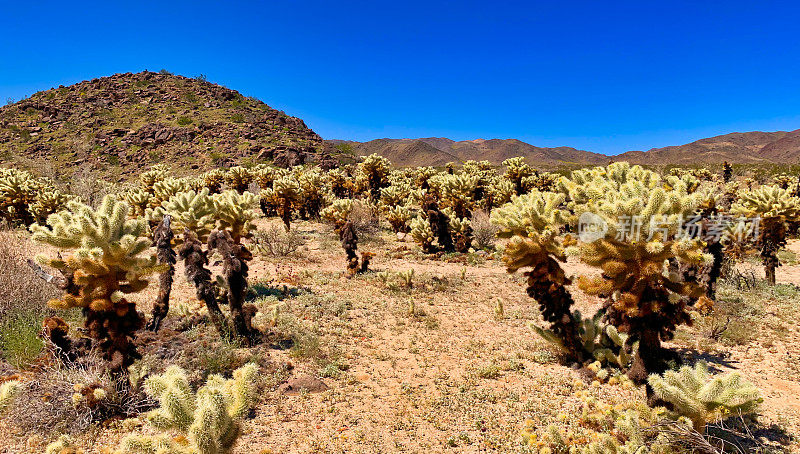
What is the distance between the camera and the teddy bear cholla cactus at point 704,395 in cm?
343

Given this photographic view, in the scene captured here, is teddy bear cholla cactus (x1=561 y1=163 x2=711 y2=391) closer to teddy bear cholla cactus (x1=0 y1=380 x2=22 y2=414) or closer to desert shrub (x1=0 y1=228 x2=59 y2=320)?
teddy bear cholla cactus (x1=0 y1=380 x2=22 y2=414)

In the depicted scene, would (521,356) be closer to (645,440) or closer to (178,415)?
(645,440)

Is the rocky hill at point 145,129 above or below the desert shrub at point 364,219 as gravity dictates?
above

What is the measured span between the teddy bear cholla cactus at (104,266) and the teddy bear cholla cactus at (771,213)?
13.3 meters

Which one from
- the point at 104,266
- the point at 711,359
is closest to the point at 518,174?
the point at 711,359

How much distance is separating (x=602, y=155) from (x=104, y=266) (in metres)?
157

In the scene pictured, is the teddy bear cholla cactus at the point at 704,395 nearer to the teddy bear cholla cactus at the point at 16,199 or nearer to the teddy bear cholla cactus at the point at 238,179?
the teddy bear cholla cactus at the point at 16,199

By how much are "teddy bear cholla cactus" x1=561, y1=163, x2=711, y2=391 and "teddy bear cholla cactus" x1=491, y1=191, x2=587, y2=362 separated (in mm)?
815

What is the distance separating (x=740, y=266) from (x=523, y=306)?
9872mm

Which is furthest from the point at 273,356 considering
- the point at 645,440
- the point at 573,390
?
the point at 645,440

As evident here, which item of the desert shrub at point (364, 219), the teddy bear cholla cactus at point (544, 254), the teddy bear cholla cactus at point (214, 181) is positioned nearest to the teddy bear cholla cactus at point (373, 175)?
the desert shrub at point (364, 219)

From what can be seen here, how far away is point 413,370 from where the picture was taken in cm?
571

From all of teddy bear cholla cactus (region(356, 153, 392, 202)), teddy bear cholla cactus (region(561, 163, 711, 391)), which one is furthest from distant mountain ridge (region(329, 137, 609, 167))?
teddy bear cholla cactus (region(561, 163, 711, 391))

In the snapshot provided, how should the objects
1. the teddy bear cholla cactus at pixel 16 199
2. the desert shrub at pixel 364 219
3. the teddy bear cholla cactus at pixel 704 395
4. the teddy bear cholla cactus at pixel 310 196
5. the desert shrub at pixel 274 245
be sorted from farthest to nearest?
the teddy bear cholla cactus at pixel 310 196
the desert shrub at pixel 364 219
the teddy bear cholla cactus at pixel 16 199
the desert shrub at pixel 274 245
the teddy bear cholla cactus at pixel 704 395
